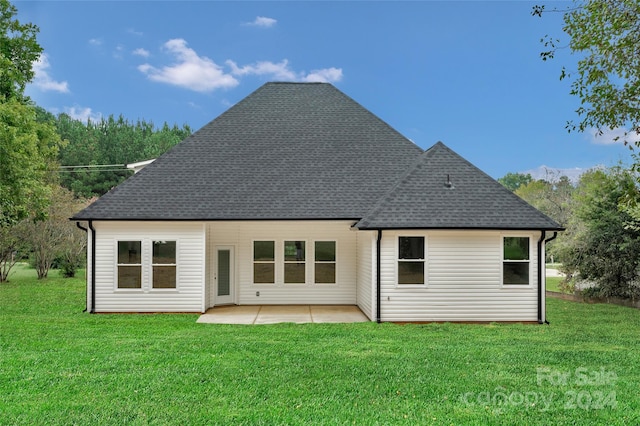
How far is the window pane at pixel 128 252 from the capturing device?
43.8ft

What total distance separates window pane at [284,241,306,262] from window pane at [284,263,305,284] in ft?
0.67

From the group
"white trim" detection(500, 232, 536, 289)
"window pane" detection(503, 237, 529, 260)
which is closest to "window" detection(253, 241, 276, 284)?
"white trim" detection(500, 232, 536, 289)

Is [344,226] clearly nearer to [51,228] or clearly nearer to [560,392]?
[560,392]

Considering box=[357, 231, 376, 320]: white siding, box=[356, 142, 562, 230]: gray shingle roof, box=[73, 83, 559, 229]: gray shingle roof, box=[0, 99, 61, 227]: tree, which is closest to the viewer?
box=[356, 142, 562, 230]: gray shingle roof

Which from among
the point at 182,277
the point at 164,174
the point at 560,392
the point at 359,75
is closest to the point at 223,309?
the point at 182,277

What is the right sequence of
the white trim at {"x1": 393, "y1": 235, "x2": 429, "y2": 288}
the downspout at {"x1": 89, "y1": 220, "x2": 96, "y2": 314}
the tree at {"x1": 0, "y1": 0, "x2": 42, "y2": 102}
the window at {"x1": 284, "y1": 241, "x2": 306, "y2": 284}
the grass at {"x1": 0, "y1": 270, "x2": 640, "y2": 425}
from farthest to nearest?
the tree at {"x1": 0, "y1": 0, "x2": 42, "y2": 102}, the window at {"x1": 284, "y1": 241, "x2": 306, "y2": 284}, the downspout at {"x1": 89, "y1": 220, "x2": 96, "y2": 314}, the white trim at {"x1": 393, "y1": 235, "x2": 429, "y2": 288}, the grass at {"x1": 0, "y1": 270, "x2": 640, "y2": 425}

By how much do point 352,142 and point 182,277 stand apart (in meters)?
7.04

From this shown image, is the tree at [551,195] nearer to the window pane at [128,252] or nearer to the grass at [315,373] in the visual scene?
the grass at [315,373]

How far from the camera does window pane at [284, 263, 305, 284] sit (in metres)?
15.7

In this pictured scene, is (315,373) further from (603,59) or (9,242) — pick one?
(9,242)

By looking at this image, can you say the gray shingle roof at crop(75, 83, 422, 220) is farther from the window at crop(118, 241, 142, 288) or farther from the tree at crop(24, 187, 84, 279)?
the tree at crop(24, 187, 84, 279)

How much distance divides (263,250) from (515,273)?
7.70 metres

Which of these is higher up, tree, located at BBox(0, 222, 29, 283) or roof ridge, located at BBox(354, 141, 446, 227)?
roof ridge, located at BBox(354, 141, 446, 227)

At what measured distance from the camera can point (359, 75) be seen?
30.7 m
